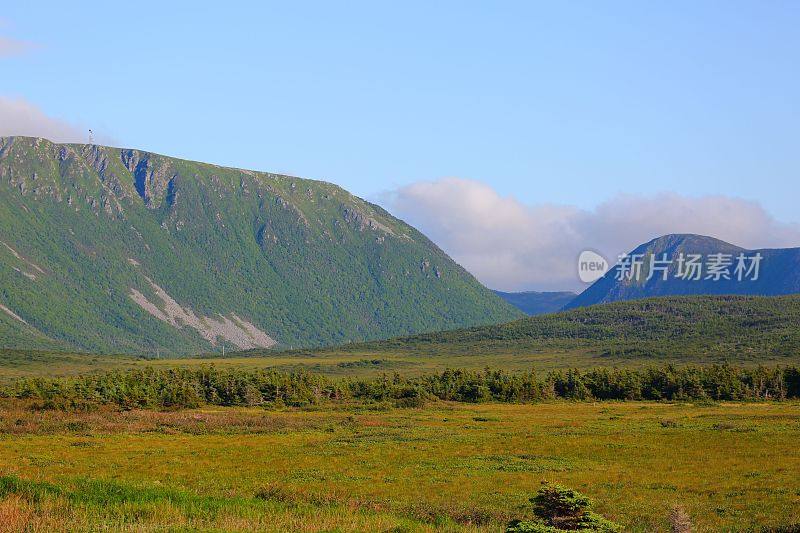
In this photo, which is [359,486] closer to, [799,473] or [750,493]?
[750,493]

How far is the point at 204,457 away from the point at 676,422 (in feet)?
138

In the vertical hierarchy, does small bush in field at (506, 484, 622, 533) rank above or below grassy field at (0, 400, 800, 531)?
above

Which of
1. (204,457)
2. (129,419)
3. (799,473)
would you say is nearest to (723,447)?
(799,473)

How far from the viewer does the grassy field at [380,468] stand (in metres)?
33.8

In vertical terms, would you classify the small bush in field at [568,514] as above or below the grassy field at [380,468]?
above

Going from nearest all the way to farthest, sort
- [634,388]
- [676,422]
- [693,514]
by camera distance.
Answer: [693,514] → [676,422] → [634,388]

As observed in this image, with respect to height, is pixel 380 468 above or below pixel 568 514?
below

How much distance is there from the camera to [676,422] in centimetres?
8494

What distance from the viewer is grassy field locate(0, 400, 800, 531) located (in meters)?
33.8

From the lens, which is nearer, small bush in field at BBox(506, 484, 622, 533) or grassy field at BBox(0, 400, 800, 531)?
small bush in field at BBox(506, 484, 622, 533)

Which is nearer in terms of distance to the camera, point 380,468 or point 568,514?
point 568,514

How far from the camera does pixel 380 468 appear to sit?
55.0 meters

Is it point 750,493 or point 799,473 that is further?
point 799,473

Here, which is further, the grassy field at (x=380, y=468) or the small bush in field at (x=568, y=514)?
the grassy field at (x=380, y=468)
